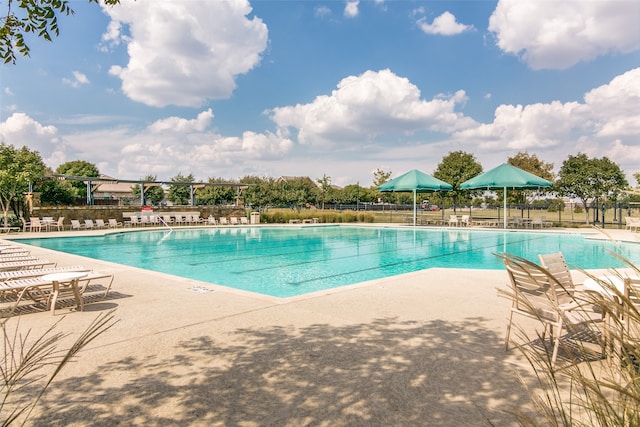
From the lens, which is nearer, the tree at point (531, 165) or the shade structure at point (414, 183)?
the shade structure at point (414, 183)

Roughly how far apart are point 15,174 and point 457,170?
84.7 ft

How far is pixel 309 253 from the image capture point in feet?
44.2

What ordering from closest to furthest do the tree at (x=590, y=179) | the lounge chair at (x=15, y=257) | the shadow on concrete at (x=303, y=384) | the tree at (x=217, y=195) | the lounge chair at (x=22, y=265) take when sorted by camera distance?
the shadow on concrete at (x=303, y=384) → the lounge chair at (x=22, y=265) → the lounge chair at (x=15, y=257) → the tree at (x=590, y=179) → the tree at (x=217, y=195)

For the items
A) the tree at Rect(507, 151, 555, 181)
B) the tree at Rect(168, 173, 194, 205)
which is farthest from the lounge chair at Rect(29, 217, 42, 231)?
the tree at Rect(507, 151, 555, 181)

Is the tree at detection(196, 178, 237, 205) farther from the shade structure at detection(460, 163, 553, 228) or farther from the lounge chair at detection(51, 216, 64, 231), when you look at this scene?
the shade structure at detection(460, 163, 553, 228)

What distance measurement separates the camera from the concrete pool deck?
2500 mm

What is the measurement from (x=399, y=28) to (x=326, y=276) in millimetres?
14771

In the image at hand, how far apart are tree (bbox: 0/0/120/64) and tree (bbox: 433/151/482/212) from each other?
26.5 metres

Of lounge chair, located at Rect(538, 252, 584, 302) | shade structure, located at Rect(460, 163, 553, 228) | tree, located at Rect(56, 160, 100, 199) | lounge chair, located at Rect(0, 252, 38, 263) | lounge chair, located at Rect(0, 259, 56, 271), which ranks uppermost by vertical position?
tree, located at Rect(56, 160, 100, 199)

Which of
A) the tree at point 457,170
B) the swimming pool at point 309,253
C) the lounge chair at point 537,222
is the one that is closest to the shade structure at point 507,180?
the lounge chair at point 537,222

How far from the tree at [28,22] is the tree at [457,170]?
2645cm

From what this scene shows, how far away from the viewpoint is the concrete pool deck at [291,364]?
98.4 inches

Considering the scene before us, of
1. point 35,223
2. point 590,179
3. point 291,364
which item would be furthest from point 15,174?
point 590,179

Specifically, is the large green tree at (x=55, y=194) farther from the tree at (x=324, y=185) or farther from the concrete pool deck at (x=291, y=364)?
the concrete pool deck at (x=291, y=364)
